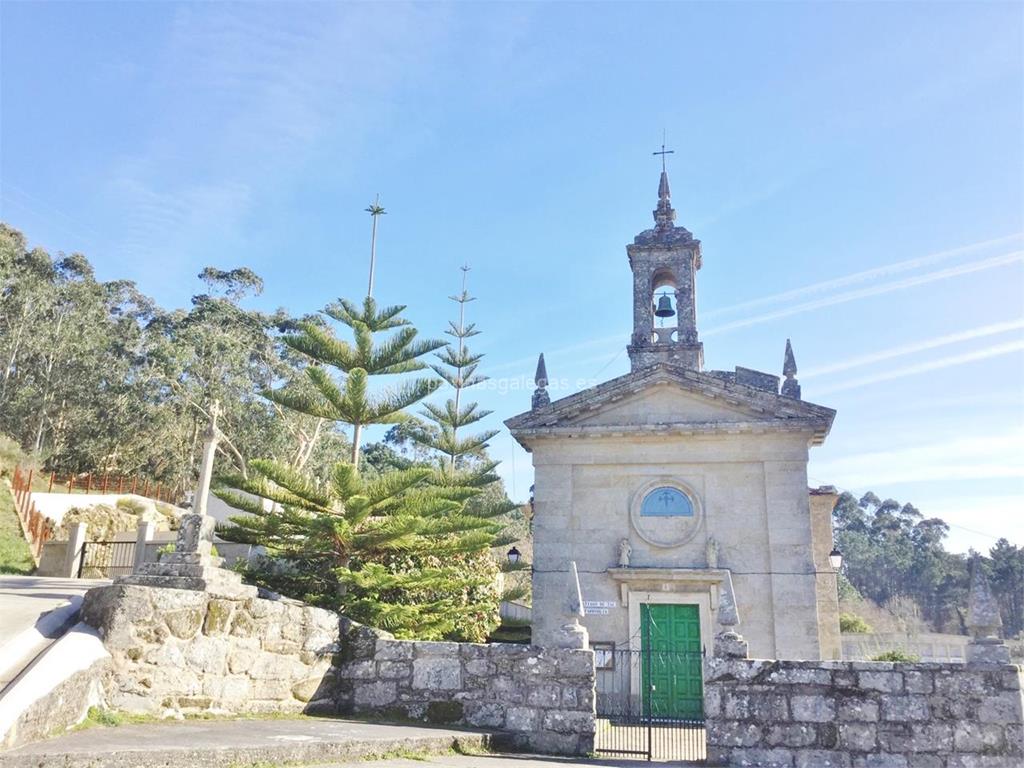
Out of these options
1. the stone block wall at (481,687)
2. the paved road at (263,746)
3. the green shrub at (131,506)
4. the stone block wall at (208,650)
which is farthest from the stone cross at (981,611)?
the green shrub at (131,506)

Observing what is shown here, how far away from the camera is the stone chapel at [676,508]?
Result: 1399 centimetres

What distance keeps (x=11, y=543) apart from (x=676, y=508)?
15.3 metres

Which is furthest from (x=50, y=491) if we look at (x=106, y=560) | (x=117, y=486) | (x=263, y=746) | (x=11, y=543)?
(x=263, y=746)

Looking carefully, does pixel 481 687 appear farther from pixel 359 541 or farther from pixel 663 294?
pixel 663 294

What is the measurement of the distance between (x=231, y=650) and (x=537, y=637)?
28.0 feet

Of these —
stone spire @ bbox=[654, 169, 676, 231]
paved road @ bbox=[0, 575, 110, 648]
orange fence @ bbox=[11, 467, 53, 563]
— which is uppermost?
stone spire @ bbox=[654, 169, 676, 231]

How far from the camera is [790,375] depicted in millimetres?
15391

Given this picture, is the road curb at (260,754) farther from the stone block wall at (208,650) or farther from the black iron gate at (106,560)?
the black iron gate at (106,560)

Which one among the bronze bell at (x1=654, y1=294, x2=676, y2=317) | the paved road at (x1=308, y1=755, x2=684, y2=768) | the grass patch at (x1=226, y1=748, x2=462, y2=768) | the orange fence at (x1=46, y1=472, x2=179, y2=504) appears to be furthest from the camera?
the orange fence at (x1=46, y1=472, x2=179, y2=504)

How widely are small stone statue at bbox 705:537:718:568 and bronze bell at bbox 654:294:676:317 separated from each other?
575cm

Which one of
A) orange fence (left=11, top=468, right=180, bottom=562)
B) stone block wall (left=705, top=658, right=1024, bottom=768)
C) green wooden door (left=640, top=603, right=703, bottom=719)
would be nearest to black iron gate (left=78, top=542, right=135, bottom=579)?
orange fence (left=11, top=468, right=180, bottom=562)

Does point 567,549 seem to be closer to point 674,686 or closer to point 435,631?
point 674,686

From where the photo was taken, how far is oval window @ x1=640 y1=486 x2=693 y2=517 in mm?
14750

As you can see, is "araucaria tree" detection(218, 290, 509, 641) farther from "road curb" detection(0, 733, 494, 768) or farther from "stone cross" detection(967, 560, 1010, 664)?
"stone cross" detection(967, 560, 1010, 664)
